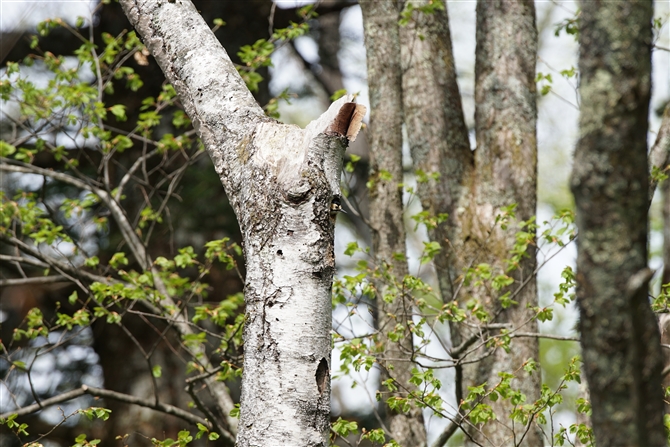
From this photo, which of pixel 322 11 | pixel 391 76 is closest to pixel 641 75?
pixel 391 76

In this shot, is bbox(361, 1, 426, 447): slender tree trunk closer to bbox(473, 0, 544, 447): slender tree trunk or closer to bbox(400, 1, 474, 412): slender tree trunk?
bbox(400, 1, 474, 412): slender tree trunk

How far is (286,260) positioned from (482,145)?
296 centimetres

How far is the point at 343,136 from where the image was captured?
2205 millimetres

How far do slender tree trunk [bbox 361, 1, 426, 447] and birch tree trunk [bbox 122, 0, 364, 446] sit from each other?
1938mm

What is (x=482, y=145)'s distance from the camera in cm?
466

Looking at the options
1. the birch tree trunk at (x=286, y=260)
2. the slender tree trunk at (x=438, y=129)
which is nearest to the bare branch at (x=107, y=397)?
the slender tree trunk at (x=438, y=129)

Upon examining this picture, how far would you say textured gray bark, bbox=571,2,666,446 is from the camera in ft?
4.05

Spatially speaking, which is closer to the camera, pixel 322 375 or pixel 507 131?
pixel 322 375

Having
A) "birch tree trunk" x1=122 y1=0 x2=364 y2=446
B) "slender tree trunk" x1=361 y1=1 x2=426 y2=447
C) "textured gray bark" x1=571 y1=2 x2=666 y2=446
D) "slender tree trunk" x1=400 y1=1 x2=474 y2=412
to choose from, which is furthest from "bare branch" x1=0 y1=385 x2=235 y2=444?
"textured gray bark" x1=571 y1=2 x2=666 y2=446

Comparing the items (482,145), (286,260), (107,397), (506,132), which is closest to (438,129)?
(482,145)

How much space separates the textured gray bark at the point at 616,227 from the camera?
1.24 metres

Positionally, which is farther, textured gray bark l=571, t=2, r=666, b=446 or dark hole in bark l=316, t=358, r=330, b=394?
dark hole in bark l=316, t=358, r=330, b=394

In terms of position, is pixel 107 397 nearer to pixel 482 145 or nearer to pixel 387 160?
pixel 387 160

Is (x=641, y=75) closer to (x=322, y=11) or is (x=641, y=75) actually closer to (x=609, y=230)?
(x=609, y=230)
